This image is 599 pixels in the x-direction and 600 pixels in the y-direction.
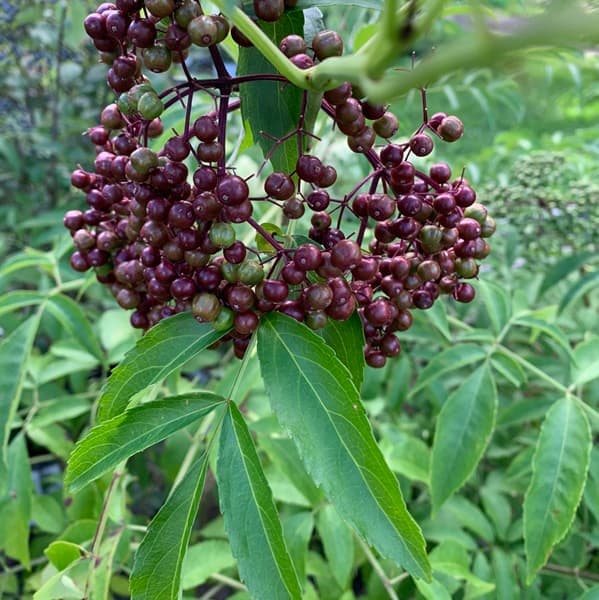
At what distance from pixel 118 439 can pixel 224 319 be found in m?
0.18

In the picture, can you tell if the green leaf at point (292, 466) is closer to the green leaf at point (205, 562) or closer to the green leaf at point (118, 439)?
the green leaf at point (205, 562)

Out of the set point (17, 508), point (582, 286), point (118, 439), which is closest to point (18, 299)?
point (17, 508)

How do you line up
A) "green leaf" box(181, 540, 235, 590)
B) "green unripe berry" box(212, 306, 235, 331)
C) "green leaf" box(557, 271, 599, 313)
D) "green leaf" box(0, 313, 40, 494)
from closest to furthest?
"green unripe berry" box(212, 306, 235, 331), "green leaf" box(0, 313, 40, 494), "green leaf" box(181, 540, 235, 590), "green leaf" box(557, 271, 599, 313)

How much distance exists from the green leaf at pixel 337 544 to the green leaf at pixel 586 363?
0.50 metres

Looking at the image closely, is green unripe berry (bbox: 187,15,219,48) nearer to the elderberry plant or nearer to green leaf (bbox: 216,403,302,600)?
the elderberry plant

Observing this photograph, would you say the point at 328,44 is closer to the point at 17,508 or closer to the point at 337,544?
the point at 337,544

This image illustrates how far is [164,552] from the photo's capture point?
0.69 m

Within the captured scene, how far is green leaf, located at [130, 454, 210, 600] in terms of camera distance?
68 cm

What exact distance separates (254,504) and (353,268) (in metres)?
0.28

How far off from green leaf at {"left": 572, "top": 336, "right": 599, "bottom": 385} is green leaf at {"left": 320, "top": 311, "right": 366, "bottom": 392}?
0.55 m

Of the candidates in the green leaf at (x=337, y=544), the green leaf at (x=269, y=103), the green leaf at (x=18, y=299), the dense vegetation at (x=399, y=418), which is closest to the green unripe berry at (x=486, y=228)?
the dense vegetation at (x=399, y=418)

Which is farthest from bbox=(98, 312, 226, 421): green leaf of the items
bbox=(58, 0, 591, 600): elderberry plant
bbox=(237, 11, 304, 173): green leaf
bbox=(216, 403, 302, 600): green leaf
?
bbox=(237, 11, 304, 173): green leaf

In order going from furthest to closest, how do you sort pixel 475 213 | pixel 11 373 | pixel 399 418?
pixel 399 418 < pixel 11 373 < pixel 475 213

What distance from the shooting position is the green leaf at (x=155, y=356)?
708 millimetres
